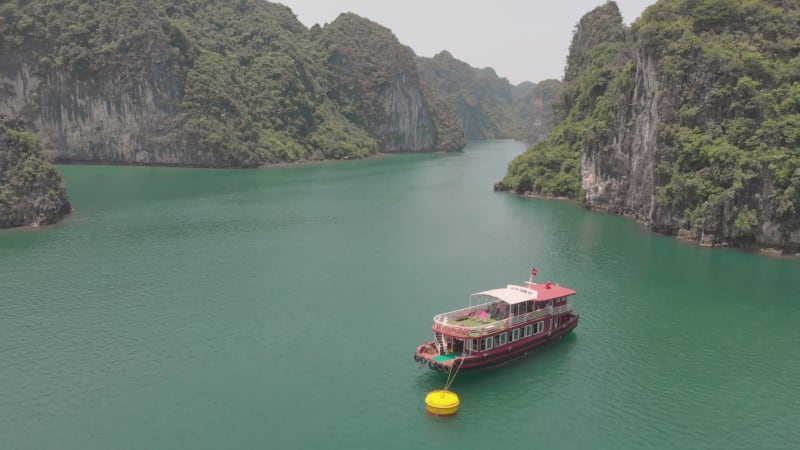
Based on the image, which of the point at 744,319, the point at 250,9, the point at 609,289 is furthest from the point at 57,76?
the point at 744,319

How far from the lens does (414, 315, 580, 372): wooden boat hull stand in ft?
105

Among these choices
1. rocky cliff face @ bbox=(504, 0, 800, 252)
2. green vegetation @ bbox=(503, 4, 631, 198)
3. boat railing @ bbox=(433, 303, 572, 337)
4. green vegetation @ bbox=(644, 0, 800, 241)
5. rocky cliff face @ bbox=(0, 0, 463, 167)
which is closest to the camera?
boat railing @ bbox=(433, 303, 572, 337)

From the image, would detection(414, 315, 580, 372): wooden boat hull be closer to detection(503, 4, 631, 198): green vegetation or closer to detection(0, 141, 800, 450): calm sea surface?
detection(0, 141, 800, 450): calm sea surface

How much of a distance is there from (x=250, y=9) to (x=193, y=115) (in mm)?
59059

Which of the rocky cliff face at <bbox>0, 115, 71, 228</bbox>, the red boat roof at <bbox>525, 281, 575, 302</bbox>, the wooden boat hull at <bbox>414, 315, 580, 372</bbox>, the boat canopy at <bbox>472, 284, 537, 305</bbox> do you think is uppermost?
the rocky cliff face at <bbox>0, 115, 71, 228</bbox>

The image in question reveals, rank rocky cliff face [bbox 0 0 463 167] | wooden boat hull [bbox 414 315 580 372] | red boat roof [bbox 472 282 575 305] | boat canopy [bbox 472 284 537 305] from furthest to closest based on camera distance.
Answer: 1. rocky cliff face [bbox 0 0 463 167]
2. red boat roof [bbox 472 282 575 305]
3. boat canopy [bbox 472 284 537 305]
4. wooden boat hull [bbox 414 315 580 372]

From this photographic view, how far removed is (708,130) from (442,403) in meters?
46.5

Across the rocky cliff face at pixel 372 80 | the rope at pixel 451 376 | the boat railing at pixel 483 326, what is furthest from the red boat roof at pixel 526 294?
the rocky cliff face at pixel 372 80

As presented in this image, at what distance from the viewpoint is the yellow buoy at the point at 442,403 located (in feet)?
94.6

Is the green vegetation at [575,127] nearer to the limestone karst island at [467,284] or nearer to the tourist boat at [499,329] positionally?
the limestone karst island at [467,284]

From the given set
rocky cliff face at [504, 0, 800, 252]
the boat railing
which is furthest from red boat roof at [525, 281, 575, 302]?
rocky cliff face at [504, 0, 800, 252]

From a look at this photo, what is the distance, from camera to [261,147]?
145m

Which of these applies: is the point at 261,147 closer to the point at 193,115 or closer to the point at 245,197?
the point at 193,115

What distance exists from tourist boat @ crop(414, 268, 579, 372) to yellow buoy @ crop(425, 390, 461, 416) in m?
2.32
